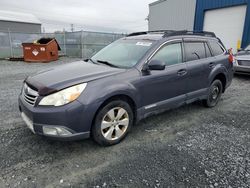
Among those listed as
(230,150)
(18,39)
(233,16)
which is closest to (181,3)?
(233,16)

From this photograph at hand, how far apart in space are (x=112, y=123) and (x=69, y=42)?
15200 mm

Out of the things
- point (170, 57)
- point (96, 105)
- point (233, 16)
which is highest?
point (233, 16)

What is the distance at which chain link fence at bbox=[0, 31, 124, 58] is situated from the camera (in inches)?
575

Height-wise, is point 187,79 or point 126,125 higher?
point 187,79

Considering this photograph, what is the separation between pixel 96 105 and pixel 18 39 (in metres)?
15.7

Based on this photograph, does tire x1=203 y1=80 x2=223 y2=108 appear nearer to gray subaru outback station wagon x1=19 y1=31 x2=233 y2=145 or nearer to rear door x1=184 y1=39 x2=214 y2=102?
gray subaru outback station wagon x1=19 y1=31 x2=233 y2=145

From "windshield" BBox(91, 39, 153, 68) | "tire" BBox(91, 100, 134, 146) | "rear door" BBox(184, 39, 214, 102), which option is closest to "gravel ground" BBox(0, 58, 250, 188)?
"tire" BBox(91, 100, 134, 146)

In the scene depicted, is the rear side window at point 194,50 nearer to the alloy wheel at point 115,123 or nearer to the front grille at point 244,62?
the alloy wheel at point 115,123

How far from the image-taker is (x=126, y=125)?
294 centimetres

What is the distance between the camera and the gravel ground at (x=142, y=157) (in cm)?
217

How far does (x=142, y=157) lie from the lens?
2596 millimetres

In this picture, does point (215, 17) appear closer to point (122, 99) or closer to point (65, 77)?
point (122, 99)

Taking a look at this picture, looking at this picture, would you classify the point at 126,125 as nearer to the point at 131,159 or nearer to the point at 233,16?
the point at 131,159

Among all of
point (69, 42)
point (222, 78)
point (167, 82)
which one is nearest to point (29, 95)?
point (167, 82)
